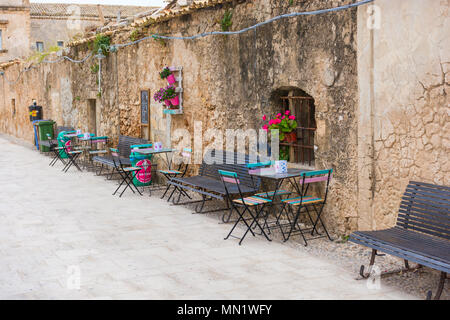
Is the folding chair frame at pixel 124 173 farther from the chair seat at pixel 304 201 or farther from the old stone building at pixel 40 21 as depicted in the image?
the old stone building at pixel 40 21

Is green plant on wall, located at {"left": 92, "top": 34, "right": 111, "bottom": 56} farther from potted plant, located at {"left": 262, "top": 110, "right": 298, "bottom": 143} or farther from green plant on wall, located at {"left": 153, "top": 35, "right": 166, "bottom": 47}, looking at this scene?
potted plant, located at {"left": 262, "top": 110, "right": 298, "bottom": 143}

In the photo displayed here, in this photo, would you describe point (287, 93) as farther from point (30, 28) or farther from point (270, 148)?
point (30, 28)

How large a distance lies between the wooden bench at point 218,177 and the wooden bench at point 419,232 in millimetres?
2581

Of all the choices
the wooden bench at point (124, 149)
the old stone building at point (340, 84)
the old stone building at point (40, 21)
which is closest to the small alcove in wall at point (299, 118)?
the old stone building at point (340, 84)

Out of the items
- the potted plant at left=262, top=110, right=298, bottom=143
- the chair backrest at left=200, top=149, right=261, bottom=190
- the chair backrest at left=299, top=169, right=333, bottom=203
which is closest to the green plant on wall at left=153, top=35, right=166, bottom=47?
the chair backrest at left=200, top=149, right=261, bottom=190

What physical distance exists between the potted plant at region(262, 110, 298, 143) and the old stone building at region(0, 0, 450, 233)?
26cm

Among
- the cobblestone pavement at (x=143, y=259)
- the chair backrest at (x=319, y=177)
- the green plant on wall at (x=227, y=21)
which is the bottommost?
the cobblestone pavement at (x=143, y=259)

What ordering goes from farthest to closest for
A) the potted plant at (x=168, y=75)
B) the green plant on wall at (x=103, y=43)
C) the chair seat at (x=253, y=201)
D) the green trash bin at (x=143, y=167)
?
the green plant on wall at (x=103, y=43) < the green trash bin at (x=143, y=167) < the potted plant at (x=168, y=75) < the chair seat at (x=253, y=201)

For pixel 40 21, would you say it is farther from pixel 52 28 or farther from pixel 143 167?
pixel 143 167

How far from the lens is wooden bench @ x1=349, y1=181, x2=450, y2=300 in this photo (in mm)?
4688

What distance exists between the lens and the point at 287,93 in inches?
312

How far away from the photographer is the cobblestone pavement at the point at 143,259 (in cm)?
508

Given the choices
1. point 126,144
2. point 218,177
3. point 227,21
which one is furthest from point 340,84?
point 126,144
